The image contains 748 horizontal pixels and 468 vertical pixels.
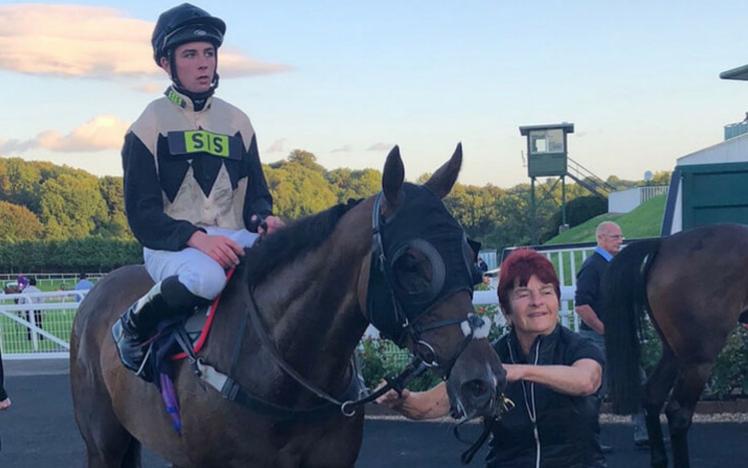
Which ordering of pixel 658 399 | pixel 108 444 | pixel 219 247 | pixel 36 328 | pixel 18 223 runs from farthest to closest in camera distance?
1. pixel 18 223
2. pixel 36 328
3. pixel 658 399
4. pixel 108 444
5. pixel 219 247

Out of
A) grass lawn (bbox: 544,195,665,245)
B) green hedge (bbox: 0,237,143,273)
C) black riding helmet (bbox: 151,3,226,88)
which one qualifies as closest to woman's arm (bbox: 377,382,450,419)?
black riding helmet (bbox: 151,3,226,88)

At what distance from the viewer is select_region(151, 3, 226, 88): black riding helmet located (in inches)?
116

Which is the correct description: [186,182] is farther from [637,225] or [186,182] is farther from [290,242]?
[637,225]

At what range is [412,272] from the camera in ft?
Answer: 7.06

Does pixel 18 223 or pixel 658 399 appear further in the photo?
pixel 18 223

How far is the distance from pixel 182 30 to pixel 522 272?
1510 millimetres

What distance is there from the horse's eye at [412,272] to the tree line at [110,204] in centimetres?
3245

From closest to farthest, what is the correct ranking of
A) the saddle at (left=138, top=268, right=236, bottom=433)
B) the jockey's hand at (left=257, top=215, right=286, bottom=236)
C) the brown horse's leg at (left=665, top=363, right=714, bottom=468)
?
the saddle at (left=138, top=268, right=236, bottom=433)
the jockey's hand at (left=257, top=215, right=286, bottom=236)
the brown horse's leg at (left=665, top=363, right=714, bottom=468)

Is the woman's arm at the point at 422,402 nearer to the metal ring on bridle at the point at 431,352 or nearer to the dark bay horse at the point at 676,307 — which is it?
the metal ring on bridle at the point at 431,352

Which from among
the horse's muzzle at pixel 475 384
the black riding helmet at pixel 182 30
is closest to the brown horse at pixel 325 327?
the horse's muzzle at pixel 475 384

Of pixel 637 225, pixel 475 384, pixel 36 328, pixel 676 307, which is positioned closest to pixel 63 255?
pixel 637 225

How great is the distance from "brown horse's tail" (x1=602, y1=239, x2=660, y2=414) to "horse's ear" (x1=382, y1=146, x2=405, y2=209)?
4.11 metres

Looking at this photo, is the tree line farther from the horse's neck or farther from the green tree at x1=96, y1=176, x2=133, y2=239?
the horse's neck

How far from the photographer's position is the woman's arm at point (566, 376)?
257 centimetres
